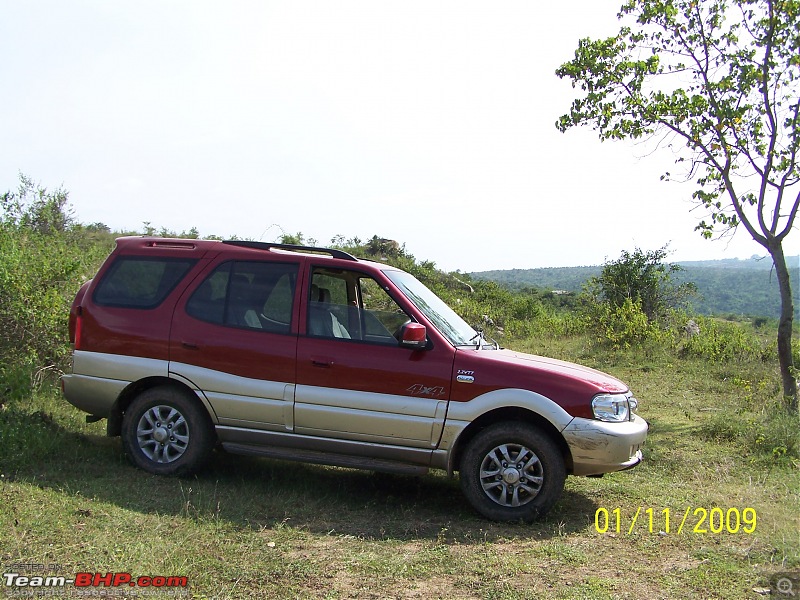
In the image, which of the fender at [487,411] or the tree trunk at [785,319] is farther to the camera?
the tree trunk at [785,319]

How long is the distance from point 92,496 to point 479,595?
2982 millimetres

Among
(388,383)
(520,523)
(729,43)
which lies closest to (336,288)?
(388,383)

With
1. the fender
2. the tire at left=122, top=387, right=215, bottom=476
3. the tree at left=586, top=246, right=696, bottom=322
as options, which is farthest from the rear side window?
the tree at left=586, top=246, right=696, bottom=322

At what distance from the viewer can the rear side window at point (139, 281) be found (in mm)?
6160

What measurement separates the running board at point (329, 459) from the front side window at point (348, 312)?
0.92 meters

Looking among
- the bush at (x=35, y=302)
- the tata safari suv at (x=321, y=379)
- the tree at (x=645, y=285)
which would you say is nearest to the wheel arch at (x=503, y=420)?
the tata safari suv at (x=321, y=379)

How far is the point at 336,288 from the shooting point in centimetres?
616

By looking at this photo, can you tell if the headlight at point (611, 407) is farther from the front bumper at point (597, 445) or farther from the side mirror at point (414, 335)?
the side mirror at point (414, 335)

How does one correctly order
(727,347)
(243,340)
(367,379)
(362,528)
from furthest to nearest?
(727,347) < (243,340) < (367,379) < (362,528)

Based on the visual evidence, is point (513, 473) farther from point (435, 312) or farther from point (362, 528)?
point (435, 312)

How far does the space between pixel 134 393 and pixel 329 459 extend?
1859 mm

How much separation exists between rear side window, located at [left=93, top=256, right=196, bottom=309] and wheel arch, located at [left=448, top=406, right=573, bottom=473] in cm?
274

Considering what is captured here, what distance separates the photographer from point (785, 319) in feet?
30.2

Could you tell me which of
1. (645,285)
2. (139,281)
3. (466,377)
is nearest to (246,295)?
(139,281)
